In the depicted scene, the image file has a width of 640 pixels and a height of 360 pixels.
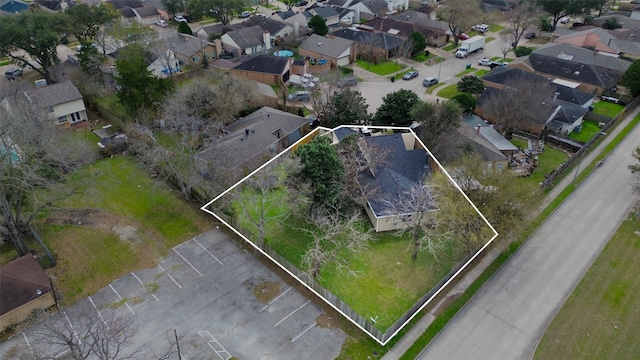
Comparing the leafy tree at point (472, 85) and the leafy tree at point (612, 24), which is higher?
the leafy tree at point (612, 24)

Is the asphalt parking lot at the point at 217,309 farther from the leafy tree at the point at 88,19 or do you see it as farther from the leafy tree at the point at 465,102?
the leafy tree at the point at 88,19

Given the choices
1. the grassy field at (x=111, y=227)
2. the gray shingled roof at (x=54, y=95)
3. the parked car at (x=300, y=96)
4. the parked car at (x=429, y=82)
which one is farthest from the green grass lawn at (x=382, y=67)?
the gray shingled roof at (x=54, y=95)

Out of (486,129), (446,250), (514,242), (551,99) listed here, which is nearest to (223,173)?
(446,250)

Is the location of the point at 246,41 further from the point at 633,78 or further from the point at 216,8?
the point at 633,78

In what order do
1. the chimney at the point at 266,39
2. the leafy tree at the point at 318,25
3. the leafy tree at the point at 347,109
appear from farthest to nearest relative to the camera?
the leafy tree at the point at 318,25 < the chimney at the point at 266,39 < the leafy tree at the point at 347,109

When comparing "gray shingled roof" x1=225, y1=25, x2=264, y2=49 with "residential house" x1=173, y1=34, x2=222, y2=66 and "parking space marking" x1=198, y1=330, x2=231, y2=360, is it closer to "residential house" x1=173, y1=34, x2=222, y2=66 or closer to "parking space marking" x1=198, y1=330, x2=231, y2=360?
"residential house" x1=173, y1=34, x2=222, y2=66

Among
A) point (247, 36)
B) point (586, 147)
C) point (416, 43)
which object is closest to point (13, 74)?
point (247, 36)
